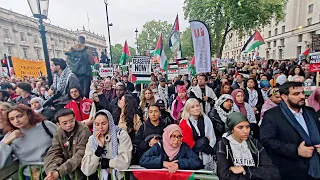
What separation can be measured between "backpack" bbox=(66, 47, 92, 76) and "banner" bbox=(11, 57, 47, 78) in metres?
6.71

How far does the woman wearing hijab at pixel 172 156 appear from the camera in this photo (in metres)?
2.29

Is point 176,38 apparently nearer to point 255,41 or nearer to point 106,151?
point 255,41

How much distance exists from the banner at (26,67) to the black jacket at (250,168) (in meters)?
11.3

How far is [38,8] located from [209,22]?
23.0 meters

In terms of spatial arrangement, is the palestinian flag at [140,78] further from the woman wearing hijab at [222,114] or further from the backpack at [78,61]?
the woman wearing hijab at [222,114]

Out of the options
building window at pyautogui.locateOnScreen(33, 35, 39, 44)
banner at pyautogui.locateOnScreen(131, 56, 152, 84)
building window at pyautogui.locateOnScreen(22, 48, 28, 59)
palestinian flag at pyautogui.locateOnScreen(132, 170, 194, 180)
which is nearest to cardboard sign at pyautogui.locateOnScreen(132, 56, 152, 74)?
banner at pyautogui.locateOnScreen(131, 56, 152, 84)

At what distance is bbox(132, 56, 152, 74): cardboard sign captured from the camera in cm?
507

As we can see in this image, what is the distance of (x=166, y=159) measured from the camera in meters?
2.41

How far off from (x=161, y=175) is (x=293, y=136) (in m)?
1.70

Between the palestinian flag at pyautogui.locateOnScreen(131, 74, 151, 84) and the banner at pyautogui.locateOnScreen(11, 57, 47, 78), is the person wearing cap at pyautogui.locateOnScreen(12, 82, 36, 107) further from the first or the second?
the banner at pyautogui.locateOnScreen(11, 57, 47, 78)

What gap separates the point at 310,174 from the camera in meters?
2.20

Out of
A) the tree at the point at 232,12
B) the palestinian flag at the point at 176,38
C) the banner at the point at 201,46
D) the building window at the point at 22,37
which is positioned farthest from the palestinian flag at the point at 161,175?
the building window at the point at 22,37

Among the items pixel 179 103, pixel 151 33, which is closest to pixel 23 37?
pixel 151 33

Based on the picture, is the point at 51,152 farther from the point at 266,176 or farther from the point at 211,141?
the point at 266,176
